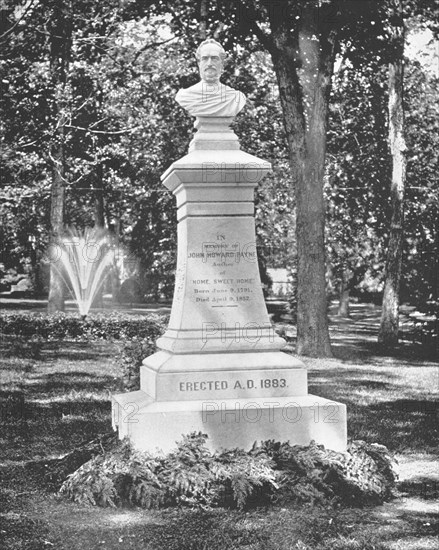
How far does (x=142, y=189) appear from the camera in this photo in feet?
114

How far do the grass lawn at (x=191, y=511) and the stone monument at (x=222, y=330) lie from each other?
3.35ft

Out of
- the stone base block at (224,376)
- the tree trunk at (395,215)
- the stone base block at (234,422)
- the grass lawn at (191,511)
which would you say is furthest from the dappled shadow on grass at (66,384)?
the tree trunk at (395,215)

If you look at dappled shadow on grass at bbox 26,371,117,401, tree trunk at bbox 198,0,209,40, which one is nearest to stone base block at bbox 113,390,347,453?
dappled shadow on grass at bbox 26,371,117,401

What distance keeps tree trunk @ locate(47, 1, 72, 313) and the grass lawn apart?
8.35 metres

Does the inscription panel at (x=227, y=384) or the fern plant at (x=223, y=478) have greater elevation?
the inscription panel at (x=227, y=384)

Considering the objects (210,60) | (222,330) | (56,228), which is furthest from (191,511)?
(56,228)

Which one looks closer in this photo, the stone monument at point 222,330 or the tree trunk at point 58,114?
the stone monument at point 222,330

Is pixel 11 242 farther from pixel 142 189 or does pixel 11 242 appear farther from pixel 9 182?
pixel 142 189

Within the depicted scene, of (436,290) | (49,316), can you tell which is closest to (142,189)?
(49,316)

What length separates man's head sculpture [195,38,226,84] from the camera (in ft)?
28.3

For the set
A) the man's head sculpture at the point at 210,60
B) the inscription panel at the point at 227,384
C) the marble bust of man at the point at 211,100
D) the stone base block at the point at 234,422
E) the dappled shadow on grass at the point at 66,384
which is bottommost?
the dappled shadow on grass at the point at 66,384

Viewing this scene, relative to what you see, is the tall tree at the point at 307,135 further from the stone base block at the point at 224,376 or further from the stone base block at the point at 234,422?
the stone base block at the point at 234,422

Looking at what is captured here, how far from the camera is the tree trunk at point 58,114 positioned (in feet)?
66.0

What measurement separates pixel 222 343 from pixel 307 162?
11378 mm
